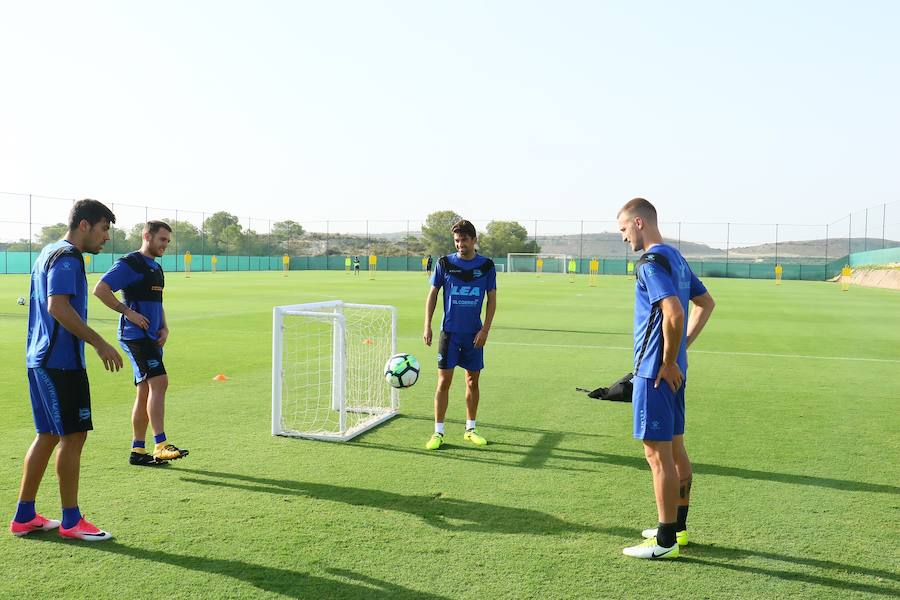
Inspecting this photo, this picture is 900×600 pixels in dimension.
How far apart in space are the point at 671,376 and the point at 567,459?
235 centimetres

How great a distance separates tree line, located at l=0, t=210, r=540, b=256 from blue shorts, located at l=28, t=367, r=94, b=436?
164 feet

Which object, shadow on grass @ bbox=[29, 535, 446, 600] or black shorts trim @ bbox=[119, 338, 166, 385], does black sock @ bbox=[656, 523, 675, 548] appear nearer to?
shadow on grass @ bbox=[29, 535, 446, 600]

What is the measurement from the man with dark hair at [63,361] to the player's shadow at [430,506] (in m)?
1.18

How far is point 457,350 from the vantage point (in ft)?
22.1

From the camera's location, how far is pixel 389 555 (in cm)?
411

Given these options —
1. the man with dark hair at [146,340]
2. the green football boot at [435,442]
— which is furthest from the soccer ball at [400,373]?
the man with dark hair at [146,340]

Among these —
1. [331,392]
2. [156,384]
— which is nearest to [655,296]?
[156,384]

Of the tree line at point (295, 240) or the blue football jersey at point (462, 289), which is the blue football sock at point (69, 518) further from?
the tree line at point (295, 240)

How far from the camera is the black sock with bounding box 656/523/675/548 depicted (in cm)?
413

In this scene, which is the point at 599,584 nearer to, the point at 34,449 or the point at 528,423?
the point at 34,449

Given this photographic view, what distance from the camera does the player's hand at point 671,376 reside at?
399 centimetres

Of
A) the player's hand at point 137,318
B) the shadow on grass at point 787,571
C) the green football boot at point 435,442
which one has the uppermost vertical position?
the player's hand at point 137,318

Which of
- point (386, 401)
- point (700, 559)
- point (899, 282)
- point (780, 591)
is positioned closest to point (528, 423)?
point (386, 401)

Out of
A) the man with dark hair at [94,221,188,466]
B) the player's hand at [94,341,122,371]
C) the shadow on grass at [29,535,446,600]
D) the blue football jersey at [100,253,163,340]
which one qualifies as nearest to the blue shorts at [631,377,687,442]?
the shadow on grass at [29,535,446,600]
